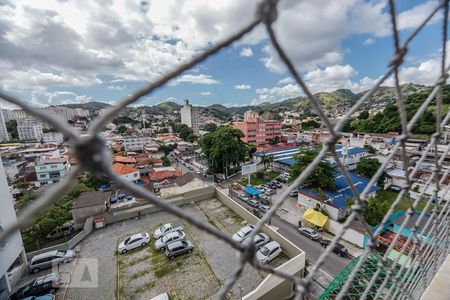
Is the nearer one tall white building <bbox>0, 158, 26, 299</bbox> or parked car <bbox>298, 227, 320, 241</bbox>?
tall white building <bbox>0, 158, 26, 299</bbox>

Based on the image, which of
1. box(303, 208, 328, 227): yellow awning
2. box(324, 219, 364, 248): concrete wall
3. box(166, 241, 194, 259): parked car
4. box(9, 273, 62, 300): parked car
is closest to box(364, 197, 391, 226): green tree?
box(324, 219, 364, 248): concrete wall

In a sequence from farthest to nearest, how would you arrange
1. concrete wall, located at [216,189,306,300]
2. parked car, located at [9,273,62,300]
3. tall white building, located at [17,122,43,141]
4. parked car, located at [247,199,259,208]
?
tall white building, located at [17,122,43,141] < parked car, located at [247,199,259,208] < parked car, located at [9,273,62,300] < concrete wall, located at [216,189,306,300]

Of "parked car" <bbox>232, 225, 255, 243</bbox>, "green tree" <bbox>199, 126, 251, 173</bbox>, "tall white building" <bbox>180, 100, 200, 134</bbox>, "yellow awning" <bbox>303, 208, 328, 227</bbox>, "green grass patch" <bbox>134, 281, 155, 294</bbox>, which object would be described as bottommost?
"yellow awning" <bbox>303, 208, 328, 227</bbox>

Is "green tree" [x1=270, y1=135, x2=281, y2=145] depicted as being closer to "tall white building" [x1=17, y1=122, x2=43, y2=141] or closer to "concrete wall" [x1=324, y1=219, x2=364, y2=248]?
"concrete wall" [x1=324, y1=219, x2=364, y2=248]

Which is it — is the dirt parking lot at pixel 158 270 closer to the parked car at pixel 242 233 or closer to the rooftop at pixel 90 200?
the parked car at pixel 242 233

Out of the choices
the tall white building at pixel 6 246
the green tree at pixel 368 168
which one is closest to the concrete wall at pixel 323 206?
the green tree at pixel 368 168
